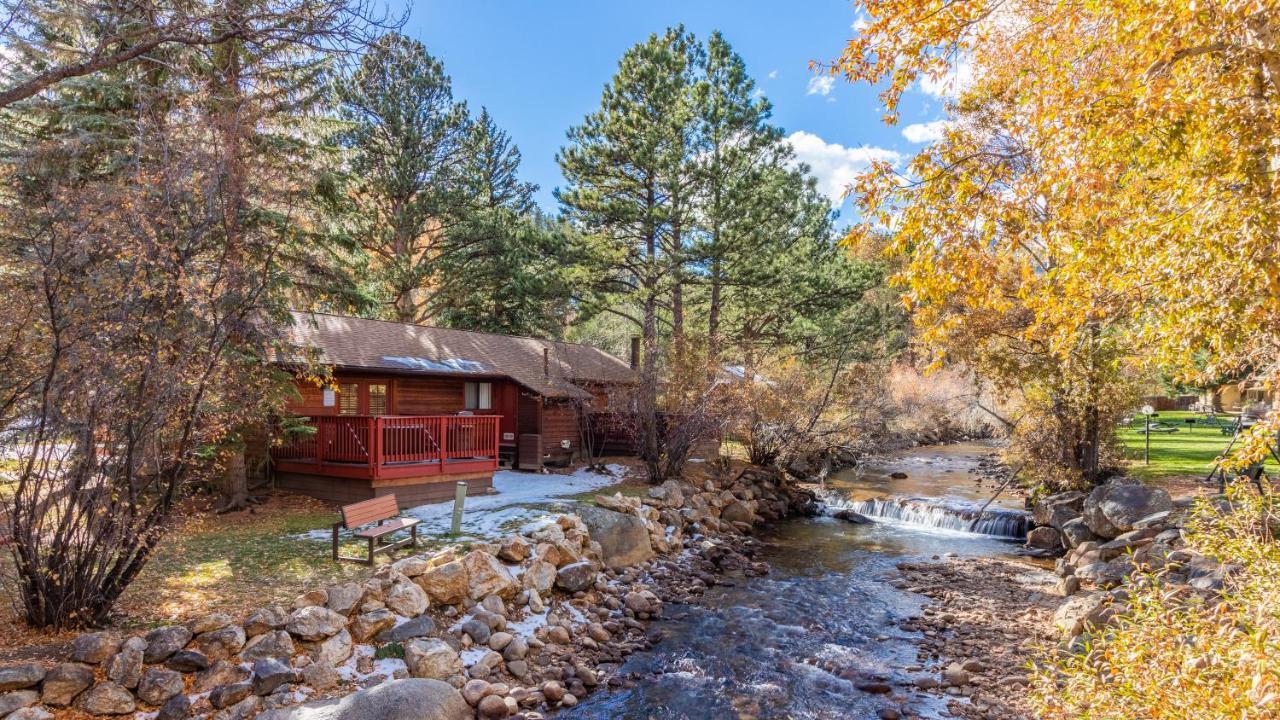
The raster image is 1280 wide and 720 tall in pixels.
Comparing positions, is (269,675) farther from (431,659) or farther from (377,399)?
(377,399)

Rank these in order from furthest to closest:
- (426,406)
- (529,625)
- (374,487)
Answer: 1. (426,406)
2. (374,487)
3. (529,625)

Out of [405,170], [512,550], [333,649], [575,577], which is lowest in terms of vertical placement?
[575,577]

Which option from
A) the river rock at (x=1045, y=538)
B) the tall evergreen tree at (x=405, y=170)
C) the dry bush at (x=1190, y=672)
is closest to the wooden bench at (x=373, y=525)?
the dry bush at (x=1190, y=672)

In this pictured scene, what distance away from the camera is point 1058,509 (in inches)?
522

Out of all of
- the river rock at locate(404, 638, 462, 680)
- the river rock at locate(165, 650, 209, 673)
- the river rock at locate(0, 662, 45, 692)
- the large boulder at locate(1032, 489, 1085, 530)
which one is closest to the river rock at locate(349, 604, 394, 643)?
the river rock at locate(404, 638, 462, 680)

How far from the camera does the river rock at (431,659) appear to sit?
640 cm

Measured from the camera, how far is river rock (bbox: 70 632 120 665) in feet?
17.5

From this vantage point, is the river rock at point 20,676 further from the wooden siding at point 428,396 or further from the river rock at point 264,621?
the wooden siding at point 428,396

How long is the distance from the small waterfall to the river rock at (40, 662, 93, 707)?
15056 millimetres

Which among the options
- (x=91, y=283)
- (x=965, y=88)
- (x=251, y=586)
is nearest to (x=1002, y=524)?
(x=965, y=88)

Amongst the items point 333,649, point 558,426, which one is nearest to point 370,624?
point 333,649

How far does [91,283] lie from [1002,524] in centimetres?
1602

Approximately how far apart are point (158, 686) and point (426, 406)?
11.7 m

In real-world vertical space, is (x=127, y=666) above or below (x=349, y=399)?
below
